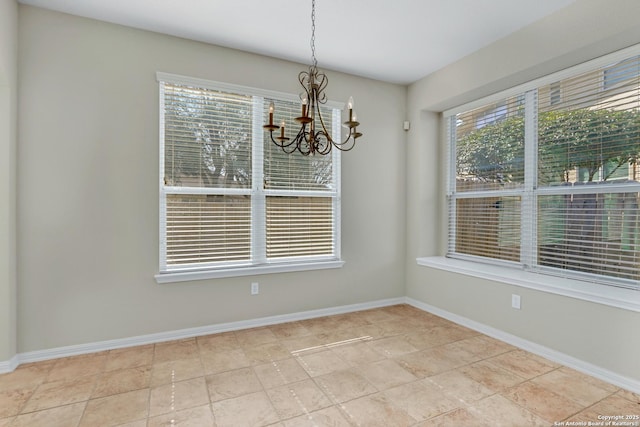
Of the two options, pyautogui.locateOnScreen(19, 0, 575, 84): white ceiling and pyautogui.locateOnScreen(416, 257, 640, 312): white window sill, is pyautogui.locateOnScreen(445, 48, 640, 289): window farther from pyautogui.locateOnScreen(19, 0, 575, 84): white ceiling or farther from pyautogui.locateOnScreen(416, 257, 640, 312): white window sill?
pyautogui.locateOnScreen(19, 0, 575, 84): white ceiling

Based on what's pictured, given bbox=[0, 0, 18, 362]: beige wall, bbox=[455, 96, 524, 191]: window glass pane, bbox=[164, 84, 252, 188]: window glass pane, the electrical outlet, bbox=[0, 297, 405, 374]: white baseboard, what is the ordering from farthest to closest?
bbox=[455, 96, 524, 191]: window glass pane
bbox=[164, 84, 252, 188]: window glass pane
the electrical outlet
bbox=[0, 297, 405, 374]: white baseboard
bbox=[0, 0, 18, 362]: beige wall

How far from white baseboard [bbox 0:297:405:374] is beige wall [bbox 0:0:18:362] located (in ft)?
0.51

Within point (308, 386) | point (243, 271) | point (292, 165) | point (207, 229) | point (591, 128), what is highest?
point (591, 128)

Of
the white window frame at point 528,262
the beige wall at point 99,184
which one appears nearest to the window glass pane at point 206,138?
the beige wall at point 99,184

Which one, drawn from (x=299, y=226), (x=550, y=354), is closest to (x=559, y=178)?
(x=550, y=354)

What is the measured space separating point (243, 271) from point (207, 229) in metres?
0.55

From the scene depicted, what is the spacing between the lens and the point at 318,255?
12.7ft

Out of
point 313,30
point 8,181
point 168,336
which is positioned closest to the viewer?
point 8,181

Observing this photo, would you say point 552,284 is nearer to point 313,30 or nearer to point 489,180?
point 489,180

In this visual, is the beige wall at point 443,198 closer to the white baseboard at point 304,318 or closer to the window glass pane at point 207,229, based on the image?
the white baseboard at point 304,318

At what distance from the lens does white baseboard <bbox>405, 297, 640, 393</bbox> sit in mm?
2361

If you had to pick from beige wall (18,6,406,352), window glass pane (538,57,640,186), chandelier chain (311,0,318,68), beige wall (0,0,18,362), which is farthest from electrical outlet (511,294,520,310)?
beige wall (0,0,18,362)

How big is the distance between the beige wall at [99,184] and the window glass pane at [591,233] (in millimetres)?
2726

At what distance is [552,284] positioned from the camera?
9.15 ft
